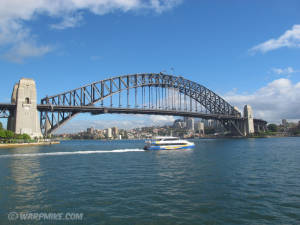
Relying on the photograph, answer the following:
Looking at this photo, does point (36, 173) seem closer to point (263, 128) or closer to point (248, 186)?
point (248, 186)

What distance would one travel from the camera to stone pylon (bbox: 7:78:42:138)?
5947 cm

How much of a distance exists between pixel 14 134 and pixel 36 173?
44240mm

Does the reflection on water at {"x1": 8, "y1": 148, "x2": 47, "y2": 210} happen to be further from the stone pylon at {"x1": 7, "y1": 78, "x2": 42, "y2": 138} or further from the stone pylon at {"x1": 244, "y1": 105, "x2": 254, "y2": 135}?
the stone pylon at {"x1": 244, "y1": 105, "x2": 254, "y2": 135}

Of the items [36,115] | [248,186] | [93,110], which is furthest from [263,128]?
[248,186]

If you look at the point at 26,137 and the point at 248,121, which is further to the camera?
the point at 248,121

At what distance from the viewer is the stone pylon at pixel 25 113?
195 ft

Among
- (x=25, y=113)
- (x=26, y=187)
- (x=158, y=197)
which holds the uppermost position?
(x=25, y=113)

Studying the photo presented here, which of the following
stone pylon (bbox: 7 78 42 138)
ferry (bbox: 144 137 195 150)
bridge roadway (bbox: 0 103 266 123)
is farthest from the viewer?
bridge roadway (bbox: 0 103 266 123)

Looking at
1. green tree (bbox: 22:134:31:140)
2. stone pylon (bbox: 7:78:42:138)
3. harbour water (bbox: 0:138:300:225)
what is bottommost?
harbour water (bbox: 0:138:300:225)

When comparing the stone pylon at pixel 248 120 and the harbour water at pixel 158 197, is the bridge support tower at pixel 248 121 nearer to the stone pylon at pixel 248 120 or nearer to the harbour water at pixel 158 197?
the stone pylon at pixel 248 120

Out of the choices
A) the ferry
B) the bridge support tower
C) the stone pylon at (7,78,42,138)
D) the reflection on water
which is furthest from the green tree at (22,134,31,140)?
the bridge support tower

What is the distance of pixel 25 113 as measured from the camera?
197 feet

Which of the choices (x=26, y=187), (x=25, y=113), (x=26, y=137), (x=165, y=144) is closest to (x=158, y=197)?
(x=26, y=187)

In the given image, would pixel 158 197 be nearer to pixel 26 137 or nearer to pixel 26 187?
pixel 26 187
